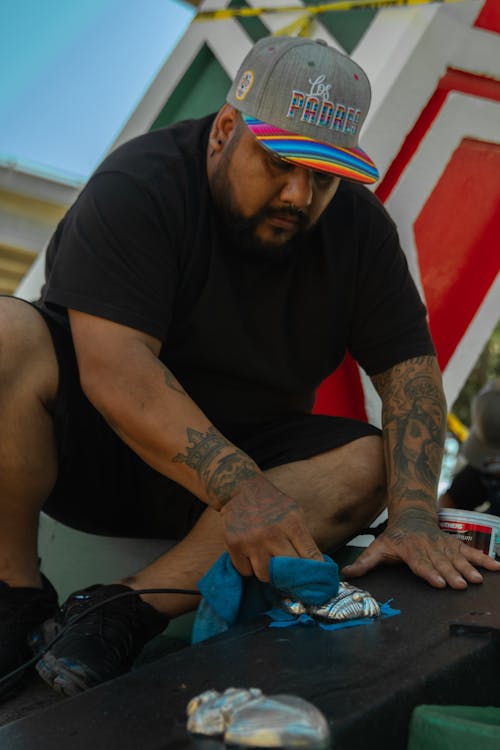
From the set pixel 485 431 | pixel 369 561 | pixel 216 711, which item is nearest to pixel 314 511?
pixel 369 561

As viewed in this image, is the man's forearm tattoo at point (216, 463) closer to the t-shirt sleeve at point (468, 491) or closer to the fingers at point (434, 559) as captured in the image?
the fingers at point (434, 559)

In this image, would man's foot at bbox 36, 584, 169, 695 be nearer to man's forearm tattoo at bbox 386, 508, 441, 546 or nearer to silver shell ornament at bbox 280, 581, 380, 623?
silver shell ornament at bbox 280, 581, 380, 623

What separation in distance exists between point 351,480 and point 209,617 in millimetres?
450

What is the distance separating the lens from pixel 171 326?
2.03m

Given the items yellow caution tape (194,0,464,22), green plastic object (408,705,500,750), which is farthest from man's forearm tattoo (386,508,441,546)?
yellow caution tape (194,0,464,22)

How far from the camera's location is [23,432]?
6.08 ft

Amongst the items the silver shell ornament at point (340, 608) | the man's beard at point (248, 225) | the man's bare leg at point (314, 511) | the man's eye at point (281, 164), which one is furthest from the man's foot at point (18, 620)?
the man's eye at point (281, 164)

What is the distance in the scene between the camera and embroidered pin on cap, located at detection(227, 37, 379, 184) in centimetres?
188

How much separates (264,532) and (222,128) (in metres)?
0.96

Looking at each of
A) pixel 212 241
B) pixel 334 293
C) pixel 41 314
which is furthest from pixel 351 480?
pixel 41 314

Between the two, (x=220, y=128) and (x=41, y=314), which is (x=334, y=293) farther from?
(x=41, y=314)

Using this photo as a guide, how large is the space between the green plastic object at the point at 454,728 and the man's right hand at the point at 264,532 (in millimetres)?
486

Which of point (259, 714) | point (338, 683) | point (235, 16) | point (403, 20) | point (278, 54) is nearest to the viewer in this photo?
point (259, 714)

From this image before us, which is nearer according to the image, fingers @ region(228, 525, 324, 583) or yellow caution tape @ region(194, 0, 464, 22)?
fingers @ region(228, 525, 324, 583)
